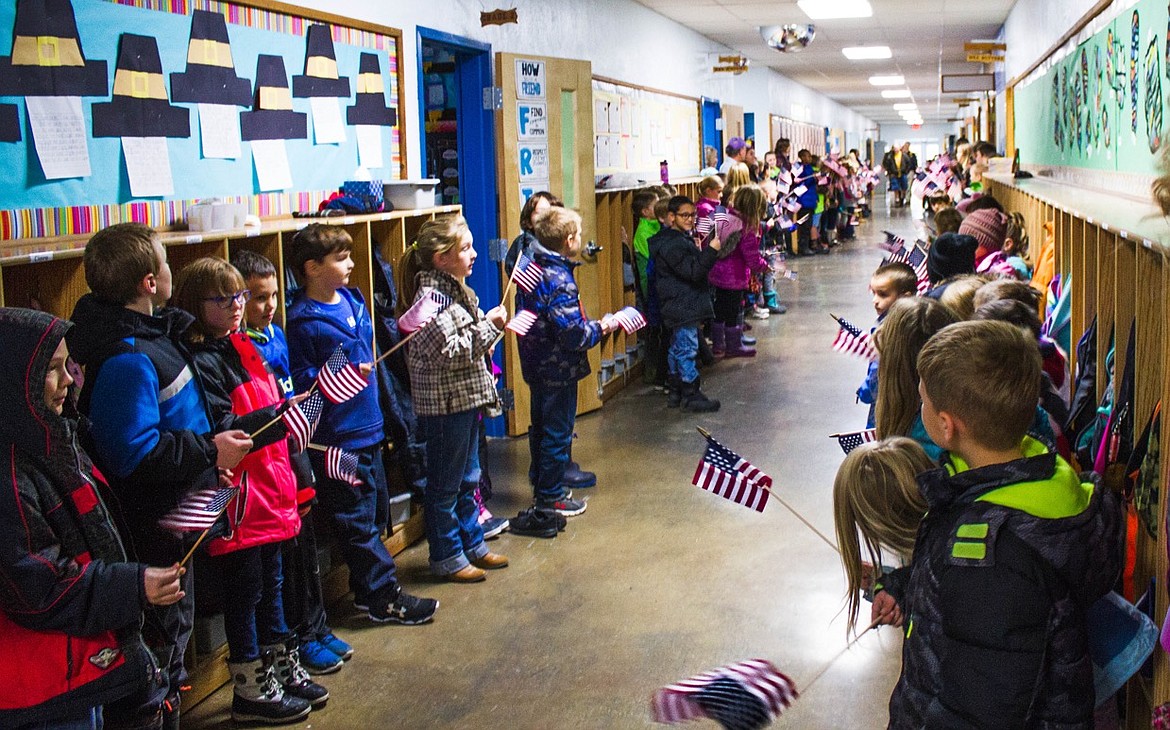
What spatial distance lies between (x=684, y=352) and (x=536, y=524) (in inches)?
97.0

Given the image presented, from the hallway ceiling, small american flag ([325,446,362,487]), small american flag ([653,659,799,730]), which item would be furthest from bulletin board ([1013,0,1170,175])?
the hallway ceiling

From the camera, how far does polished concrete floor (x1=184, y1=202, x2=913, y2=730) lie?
3.36m

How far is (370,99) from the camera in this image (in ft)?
16.7

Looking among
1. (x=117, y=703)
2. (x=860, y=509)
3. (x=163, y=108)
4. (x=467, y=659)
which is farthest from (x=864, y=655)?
(x=163, y=108)

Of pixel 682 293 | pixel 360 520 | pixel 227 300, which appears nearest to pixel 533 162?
pixel 682 293

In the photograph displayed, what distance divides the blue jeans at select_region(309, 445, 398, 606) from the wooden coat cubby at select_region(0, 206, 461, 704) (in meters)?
0.26

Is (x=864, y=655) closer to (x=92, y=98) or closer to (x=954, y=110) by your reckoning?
(x=92, y=98)

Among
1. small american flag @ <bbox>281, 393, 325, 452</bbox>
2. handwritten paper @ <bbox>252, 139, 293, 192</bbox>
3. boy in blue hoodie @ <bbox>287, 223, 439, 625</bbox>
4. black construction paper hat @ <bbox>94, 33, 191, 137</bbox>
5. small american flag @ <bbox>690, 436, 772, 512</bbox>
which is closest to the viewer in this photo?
small american flag @ <bbox>690, 436, 772, 512</bbox>

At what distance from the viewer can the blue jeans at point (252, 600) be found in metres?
3.19

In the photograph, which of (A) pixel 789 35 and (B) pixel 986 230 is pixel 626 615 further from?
(A) pixel 789 35

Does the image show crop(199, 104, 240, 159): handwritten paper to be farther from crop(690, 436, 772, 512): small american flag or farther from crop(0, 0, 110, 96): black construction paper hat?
crop(690, 436, 772, 512): small american flag

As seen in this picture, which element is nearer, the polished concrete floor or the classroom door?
the polished concrete floor

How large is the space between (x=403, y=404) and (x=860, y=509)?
8.60 ft

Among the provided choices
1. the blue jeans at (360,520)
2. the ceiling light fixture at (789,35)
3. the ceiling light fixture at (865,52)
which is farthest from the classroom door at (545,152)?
the ceiling light fixture at (865,52)
